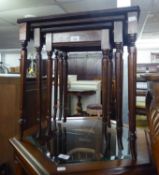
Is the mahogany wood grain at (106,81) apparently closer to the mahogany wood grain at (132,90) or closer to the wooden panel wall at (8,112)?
the mahogany wood grain at (132,90)

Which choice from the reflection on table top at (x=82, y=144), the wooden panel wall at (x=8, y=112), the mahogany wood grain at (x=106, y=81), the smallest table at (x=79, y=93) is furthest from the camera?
the smallest table at (x=79, y=93)

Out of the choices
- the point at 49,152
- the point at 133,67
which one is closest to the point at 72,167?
the point at 49,152

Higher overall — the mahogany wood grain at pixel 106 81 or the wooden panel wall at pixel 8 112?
the mahogany wood grain at pixel 106 81

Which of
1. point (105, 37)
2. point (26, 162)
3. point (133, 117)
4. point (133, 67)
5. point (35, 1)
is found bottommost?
Result: point (26, 162)

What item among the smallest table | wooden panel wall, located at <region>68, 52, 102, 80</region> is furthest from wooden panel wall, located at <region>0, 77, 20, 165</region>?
wooden panel wall, located at <region>68, 52, 102, 80</region>

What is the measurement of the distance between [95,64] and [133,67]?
16.7ft

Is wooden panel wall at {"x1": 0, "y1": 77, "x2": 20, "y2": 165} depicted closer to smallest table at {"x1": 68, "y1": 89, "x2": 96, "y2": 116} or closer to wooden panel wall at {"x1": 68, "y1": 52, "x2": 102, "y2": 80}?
smallest table at {"x1": 68, "y1": 89, "x2": 96, "y2": 116}

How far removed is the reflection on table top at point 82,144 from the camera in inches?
37.2

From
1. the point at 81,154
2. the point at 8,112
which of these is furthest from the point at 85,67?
the point at 81,154

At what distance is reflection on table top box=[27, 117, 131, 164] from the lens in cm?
95

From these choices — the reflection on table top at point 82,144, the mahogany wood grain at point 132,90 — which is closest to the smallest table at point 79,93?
the reflection on table top at point 82,144

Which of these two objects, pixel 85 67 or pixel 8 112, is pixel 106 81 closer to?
pixel 8 112

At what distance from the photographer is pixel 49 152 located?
0.99 metres

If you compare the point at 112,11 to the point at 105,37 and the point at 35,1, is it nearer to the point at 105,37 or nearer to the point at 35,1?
the point at 105,37
